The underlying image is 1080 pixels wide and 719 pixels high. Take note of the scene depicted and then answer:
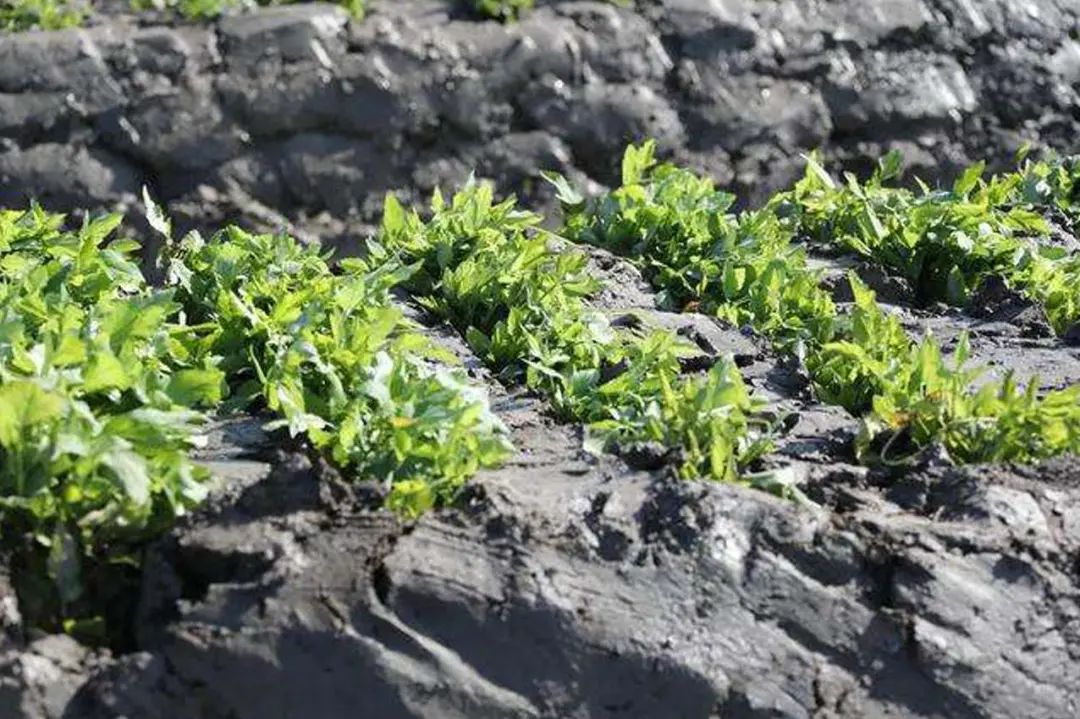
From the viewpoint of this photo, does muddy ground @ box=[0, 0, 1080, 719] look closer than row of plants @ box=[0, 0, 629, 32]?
Yes

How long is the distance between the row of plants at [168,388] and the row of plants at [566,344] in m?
0.21

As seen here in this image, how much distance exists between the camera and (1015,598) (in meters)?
3.30

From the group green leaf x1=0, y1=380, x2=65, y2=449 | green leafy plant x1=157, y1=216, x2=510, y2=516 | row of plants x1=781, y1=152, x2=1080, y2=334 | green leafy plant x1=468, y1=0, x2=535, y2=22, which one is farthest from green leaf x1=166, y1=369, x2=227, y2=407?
green leafy plant x1=468, y1=0, x2=535, y2=22

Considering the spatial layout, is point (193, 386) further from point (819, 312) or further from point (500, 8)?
point (500, 8)

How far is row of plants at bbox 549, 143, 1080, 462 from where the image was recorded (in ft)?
11.9

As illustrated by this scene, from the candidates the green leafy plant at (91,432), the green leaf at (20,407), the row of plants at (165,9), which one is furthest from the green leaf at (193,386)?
the row of plants at (165,9)

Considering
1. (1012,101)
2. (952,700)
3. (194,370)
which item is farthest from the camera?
(1012,101)

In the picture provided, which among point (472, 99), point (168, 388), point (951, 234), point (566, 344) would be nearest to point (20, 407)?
point (168, 388)

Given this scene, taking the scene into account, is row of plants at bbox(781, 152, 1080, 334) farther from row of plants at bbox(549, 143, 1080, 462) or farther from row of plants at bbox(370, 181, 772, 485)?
Answer: row of plants at bbox(370, 181, 772, 485)

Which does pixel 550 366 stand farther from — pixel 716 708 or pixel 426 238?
pixel 716 708

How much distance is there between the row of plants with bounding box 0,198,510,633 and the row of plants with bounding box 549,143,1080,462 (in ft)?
2.75

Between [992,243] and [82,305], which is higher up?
[82,305]

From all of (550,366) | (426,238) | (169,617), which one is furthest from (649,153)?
(169,617)

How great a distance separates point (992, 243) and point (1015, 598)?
190cm
